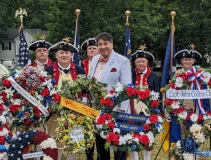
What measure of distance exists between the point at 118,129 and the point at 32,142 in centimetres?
121

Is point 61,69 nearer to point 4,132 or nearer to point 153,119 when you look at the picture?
point 4,132

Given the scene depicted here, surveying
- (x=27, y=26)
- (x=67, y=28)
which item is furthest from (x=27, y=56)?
(x=27, y=26)

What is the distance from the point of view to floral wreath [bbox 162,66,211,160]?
19.7 ft

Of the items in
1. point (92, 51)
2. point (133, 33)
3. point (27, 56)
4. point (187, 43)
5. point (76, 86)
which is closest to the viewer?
point (76, 86)

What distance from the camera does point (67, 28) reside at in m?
32.1

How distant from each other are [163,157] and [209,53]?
26499 millimetres

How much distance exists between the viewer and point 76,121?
230 inches

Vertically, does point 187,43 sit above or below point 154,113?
above

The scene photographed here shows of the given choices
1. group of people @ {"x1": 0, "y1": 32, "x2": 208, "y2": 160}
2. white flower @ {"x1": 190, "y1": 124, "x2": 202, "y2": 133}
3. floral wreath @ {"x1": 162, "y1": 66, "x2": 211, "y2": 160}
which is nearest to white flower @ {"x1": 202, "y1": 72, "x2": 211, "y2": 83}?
floral wreath @ {"x1": 162, "y1": 66, "x2": 211, "y2": 160}

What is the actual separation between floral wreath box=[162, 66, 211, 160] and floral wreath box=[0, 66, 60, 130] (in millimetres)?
1739

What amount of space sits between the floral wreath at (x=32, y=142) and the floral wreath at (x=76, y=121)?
0.27 meters

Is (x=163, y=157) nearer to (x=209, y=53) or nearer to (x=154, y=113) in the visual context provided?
(x=154, y=113)

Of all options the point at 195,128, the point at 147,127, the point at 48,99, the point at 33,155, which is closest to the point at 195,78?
the point at 195,128

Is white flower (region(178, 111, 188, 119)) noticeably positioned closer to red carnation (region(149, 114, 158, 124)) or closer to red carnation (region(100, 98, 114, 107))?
red carnation (region(149, 114, 158, 124))
